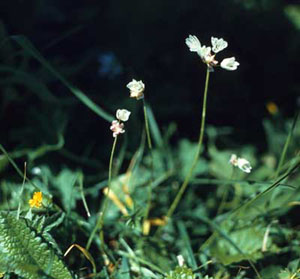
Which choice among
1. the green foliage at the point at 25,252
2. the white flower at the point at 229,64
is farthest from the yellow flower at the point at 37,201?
the white flower at the point at 229,64

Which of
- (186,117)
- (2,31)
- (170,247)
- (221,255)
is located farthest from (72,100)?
(221,255)

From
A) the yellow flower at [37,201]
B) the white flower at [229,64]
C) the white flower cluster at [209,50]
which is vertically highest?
the white flower cluster at [209,50]

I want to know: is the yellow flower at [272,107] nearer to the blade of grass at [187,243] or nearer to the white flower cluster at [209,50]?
the blade of grass at [187,243]

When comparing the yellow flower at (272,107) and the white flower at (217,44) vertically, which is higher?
the white flower at (217,44)

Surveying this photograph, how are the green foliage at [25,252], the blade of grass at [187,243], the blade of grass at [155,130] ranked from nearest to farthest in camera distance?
1. the green foliage at [25,252]
2. the blade of grass at [187,243]
3. the blade of grass at [155,130]

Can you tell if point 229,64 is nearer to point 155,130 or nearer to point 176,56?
point 155,130

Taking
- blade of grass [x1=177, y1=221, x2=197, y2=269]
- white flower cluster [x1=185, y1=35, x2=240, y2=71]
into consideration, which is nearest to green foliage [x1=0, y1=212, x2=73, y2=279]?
blade of grass [x1=177, y1=221, x2=197, y2=269]

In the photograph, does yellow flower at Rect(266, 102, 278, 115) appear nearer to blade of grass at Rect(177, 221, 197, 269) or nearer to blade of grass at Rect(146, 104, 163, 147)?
blade of grass at Rect(146, 104, 163, 147)
